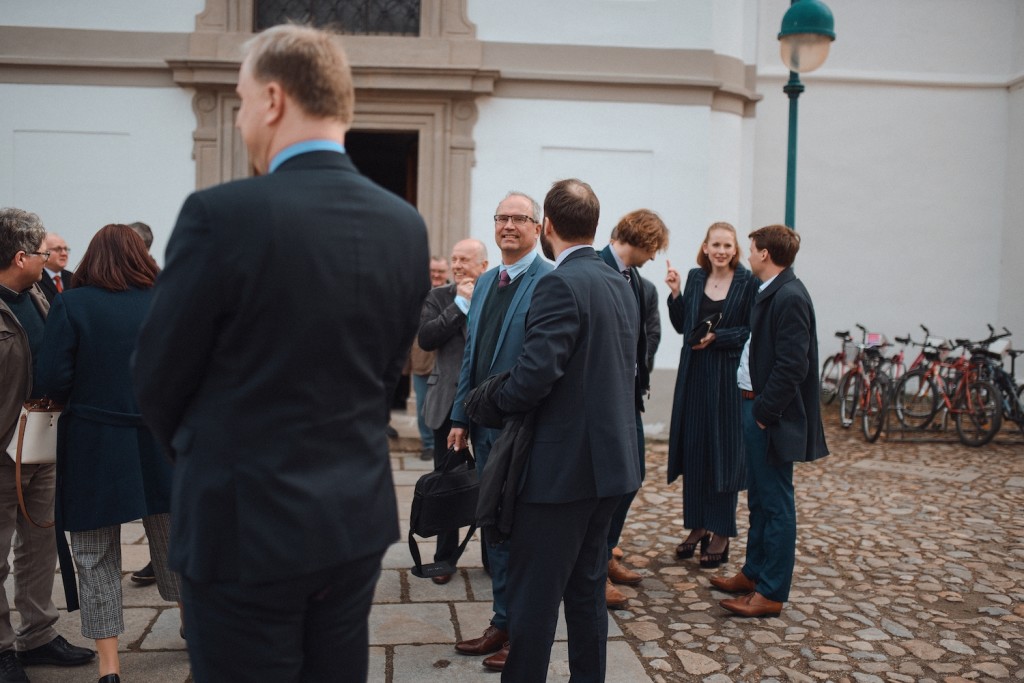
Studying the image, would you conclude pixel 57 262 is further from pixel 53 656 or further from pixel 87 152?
pixel 53 656

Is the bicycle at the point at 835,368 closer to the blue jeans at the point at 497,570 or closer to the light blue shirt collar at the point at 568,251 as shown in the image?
the blue jeans at the point at 497,570

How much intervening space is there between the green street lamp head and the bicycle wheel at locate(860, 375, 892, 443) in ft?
14.4

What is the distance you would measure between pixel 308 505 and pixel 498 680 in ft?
7.67

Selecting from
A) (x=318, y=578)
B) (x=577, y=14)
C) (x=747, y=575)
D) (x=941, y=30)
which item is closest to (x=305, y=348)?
(x=318, y=578)

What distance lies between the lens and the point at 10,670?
353cm

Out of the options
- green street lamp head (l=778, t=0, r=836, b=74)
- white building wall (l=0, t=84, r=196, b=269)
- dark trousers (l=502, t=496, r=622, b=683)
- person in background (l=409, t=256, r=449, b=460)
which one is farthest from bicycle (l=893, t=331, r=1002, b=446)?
white building wall (l=0, t=84, r=196, b=269)

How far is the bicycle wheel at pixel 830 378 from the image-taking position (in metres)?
12.0

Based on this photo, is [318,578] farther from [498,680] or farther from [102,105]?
[102,105]

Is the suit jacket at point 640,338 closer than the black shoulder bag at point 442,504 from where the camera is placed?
No

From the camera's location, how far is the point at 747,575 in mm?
4781

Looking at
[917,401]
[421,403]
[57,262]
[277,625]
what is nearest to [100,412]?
[277,625]

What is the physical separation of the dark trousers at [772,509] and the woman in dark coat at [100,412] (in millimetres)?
2804

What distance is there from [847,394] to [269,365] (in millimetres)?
10445

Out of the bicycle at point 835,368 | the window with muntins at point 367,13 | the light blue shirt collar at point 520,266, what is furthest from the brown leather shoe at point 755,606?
the bicycle at point 835,368
